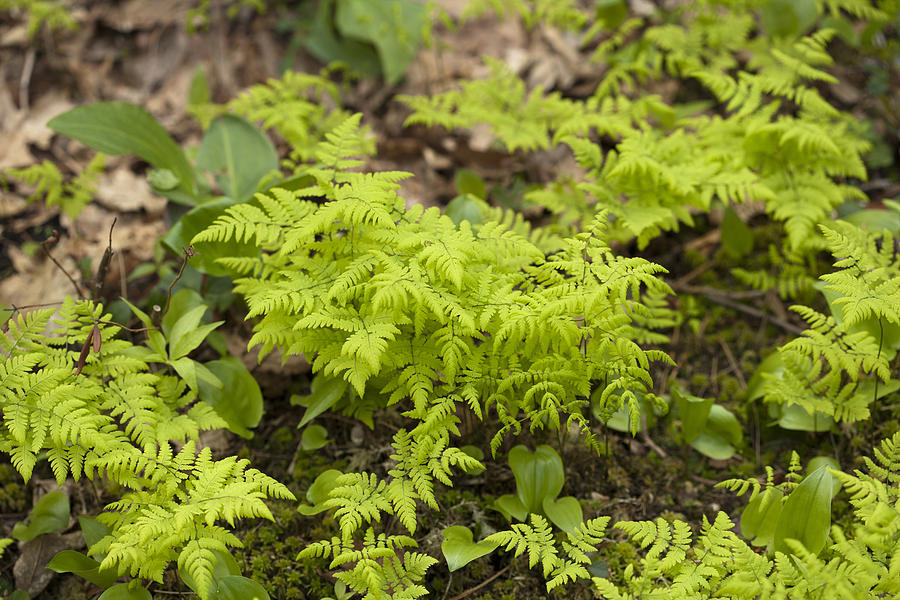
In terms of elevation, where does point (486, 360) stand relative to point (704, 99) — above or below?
below

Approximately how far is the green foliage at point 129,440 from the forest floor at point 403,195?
1.50 ft

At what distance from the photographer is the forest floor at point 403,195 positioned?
2.79m

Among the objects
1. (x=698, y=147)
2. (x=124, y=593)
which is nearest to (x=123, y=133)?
(x=124, y=593)

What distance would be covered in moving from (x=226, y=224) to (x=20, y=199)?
95.8 inches

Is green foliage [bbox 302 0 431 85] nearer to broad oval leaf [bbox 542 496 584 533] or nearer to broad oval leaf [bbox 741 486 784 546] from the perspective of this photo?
broad oval leaf [bbox 542 496 584 533]

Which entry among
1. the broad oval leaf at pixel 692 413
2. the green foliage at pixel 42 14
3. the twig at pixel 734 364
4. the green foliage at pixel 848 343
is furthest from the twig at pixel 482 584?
the green foliage at pixel 42 14

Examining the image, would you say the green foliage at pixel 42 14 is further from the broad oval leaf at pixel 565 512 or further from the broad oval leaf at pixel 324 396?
the broad oval leaf at pixel 565 512

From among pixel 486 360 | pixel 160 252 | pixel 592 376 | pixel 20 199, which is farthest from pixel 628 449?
pixel 20 199

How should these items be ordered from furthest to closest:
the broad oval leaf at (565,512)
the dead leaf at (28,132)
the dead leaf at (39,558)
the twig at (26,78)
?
1. the twig at (26,78)
2. the dead leaf at (28,132)
3. the dead leaf at (39,558)
4. the broad oval leaf at (565,512)

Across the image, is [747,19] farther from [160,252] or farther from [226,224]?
[160,252]

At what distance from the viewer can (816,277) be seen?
3.47 metres

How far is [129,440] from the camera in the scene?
241cm

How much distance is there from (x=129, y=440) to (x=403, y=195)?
2.25 metres

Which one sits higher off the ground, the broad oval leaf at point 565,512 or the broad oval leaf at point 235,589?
the broad oval leaf at point 565,512
